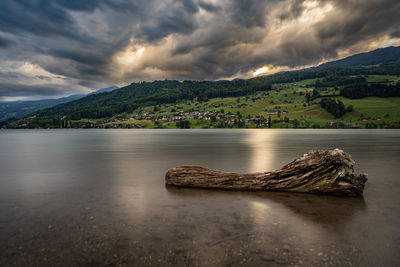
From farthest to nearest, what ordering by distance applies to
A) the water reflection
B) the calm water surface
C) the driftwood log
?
the water reflection, the driftwood log, the calm water surface

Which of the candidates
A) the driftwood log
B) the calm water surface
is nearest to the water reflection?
the driftwood log

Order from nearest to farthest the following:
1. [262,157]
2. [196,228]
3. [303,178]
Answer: [196,228] < [303,178] < [262,157]

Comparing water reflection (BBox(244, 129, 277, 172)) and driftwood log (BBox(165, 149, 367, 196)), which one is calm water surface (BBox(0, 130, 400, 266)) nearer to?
driftwood log (BBox(165, 149, 367, 196))

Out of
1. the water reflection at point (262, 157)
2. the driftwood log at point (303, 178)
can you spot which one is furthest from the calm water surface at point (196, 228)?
the water reflection at point (262, 157)

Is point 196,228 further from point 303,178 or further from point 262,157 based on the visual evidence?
point 262,157

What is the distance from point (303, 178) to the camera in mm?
12555

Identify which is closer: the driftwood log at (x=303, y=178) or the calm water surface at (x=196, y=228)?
the calm water surface at (x=196, y=228)

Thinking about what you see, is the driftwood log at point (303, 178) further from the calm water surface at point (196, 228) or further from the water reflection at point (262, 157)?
the water reflection at point (262, 157)

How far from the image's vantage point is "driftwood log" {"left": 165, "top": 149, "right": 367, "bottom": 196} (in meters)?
11.9

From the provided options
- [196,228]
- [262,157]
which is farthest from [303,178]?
[262,157]

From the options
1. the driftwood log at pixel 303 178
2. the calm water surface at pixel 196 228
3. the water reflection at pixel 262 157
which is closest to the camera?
the calm water surface at pixel 196 228

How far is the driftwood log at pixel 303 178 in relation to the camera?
11.9m

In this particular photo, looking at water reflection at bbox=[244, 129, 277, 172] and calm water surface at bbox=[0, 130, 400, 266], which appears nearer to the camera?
calm water surface at bbox=[0, 130, 400, 266]

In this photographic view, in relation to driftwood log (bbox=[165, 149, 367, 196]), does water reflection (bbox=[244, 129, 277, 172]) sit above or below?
below
